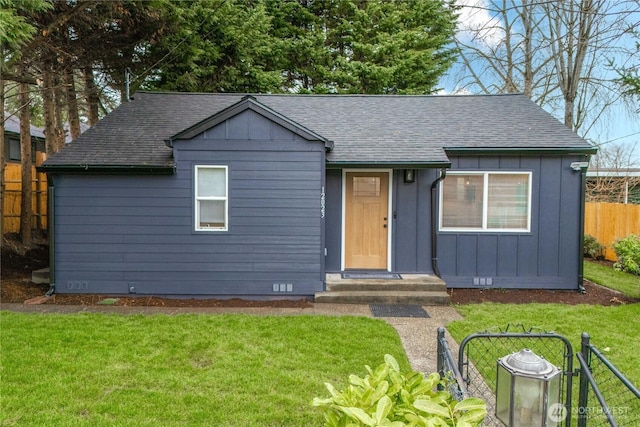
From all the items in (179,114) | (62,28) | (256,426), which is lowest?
(256,426)

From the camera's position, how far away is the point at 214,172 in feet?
22.3

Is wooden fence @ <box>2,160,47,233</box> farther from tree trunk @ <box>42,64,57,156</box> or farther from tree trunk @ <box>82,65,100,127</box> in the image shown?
tree trunk @ <box>42,64,57,156</box>

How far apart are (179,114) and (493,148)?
21.7ft

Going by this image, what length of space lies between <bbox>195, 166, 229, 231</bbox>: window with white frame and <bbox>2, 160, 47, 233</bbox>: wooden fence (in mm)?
8686

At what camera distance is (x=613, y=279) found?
8352 millimetres

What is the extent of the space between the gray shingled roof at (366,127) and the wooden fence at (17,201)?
20.6 feet

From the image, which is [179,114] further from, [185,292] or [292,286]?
[292,286]

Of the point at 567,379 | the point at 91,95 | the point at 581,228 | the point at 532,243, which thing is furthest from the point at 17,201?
the point at 581,228

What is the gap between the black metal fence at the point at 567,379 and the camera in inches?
82.6

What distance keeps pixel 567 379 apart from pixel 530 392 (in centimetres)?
108

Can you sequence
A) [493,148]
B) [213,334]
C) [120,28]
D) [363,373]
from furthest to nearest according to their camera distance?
[120,28]
[493,148]
[213,334]
[363,373]

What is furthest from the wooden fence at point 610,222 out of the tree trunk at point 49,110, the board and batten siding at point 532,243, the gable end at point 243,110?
the tree trunk at point 49,110

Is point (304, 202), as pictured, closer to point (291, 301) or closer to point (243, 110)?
point (291, 301)

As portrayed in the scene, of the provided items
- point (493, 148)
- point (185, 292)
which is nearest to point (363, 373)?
point (185, 292)
